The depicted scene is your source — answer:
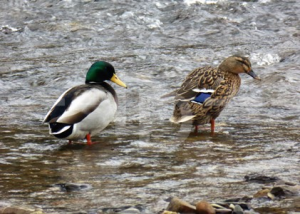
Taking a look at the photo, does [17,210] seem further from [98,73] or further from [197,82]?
[197,82]

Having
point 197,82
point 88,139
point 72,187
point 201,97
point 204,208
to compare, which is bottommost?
point 88,139

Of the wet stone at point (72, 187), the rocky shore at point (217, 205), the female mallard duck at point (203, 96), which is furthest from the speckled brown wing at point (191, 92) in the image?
the rocky shore at point (217, 205)

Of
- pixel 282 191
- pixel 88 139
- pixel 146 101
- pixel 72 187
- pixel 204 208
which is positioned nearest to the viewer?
pixel 204 208

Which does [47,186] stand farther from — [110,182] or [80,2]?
[80,2]

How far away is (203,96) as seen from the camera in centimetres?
883

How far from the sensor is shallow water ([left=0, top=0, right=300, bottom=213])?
6223mm

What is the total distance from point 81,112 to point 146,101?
2480mm

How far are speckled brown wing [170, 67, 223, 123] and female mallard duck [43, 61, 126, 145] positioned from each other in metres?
0.73

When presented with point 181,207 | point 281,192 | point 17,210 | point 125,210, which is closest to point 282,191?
point 281,192

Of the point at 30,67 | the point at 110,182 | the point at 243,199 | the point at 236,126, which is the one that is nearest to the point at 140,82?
the point at 30,67

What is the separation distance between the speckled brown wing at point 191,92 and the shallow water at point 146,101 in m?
0.25

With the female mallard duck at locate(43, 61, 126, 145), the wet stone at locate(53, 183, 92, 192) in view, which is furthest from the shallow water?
the female mallard duck at locate(43, 61, 126, 145)

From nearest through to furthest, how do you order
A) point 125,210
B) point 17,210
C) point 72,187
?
point 17,210, point 125,210, point 72,187

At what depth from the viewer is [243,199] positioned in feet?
18.3
